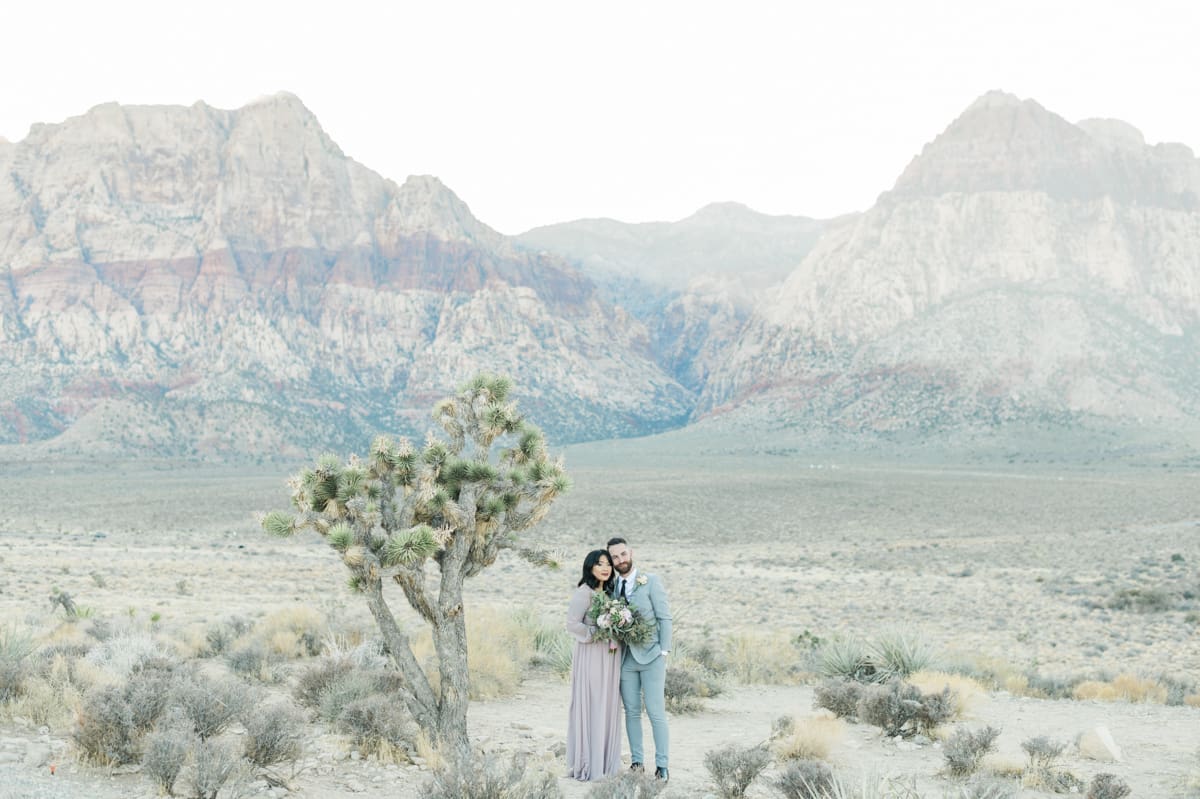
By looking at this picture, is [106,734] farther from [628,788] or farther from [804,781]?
[804,781]

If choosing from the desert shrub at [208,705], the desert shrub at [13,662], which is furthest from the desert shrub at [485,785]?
the desert shrub at [13,662]

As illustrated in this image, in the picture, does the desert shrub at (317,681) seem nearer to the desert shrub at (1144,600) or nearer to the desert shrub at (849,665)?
the desert shrub at (849,665)

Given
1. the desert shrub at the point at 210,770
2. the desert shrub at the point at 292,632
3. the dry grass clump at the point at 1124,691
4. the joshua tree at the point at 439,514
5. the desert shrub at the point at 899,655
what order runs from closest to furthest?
the desert shrub at the point at 210,770 → the joshua tree at the point at 439,514 → the dry grass clump at the point at 1124,691 → the desert shrub at the point at 899,655 → the desert shrub at the point at 292,632

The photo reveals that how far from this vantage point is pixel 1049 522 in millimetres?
42219

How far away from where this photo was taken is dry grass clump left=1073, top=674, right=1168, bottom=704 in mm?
12438

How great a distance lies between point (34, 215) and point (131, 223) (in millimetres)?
12893

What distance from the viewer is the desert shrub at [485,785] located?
6.08 meters

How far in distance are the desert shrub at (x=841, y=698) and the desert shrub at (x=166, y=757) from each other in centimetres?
661

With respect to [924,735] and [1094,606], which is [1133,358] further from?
[924,735]

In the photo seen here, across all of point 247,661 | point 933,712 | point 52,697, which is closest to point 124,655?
point 52,697

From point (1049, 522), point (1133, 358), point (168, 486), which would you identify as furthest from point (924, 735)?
point (1133, 358)

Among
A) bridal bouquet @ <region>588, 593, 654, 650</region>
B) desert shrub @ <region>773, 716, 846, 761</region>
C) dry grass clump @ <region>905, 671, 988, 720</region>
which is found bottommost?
dry grass clump @ <region>905, 671, 988, 720</region>

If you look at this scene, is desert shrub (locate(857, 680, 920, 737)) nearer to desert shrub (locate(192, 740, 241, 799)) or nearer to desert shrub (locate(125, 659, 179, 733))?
desert shrub (locate(192, 740, 241, 799))

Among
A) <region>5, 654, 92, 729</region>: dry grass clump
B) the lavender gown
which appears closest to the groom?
the lavender gown
